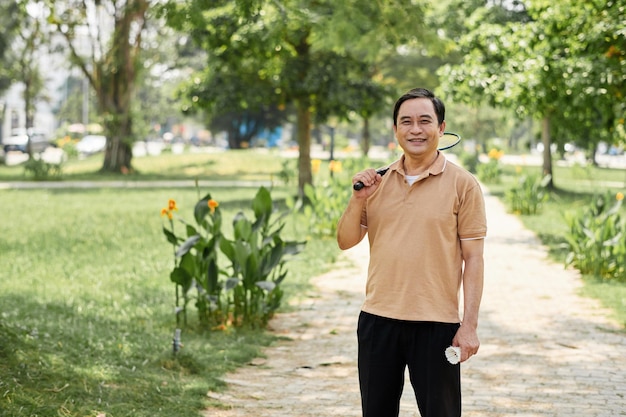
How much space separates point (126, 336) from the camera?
7.13 metres

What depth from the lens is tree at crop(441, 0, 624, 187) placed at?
10.9 m

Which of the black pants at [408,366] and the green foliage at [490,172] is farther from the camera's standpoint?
the green foliage at [490,172]

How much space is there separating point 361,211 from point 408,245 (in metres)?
0.22

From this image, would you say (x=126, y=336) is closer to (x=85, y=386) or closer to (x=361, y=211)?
(x=85, y=386)

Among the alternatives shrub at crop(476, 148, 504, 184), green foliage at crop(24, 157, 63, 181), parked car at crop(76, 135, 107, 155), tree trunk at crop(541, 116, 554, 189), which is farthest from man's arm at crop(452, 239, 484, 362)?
parked car at crop(76, 135, 107, 155)

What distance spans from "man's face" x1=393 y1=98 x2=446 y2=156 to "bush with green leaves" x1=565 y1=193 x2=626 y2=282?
23.4ft

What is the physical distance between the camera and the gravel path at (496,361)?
218 inches

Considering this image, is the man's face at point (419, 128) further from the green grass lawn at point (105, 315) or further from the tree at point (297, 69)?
the tree at point (297, 69)

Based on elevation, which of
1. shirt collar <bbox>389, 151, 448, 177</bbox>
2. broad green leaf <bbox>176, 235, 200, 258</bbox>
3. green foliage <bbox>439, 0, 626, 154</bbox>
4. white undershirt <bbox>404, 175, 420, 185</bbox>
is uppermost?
green foliage <bbox>439, 0, 626, 154</bbox>

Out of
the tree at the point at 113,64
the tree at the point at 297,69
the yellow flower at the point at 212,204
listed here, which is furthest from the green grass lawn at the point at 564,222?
the tree at the point at 113,64

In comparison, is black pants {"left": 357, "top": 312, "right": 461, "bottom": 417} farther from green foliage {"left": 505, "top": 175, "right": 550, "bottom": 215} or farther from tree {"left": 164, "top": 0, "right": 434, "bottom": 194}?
green foliage {"left": 505, "top": 175, "right": 550, "bottom": 215}

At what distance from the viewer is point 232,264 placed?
7.61m

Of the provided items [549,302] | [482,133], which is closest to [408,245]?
[549,302]

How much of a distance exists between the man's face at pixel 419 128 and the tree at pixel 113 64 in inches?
1145
